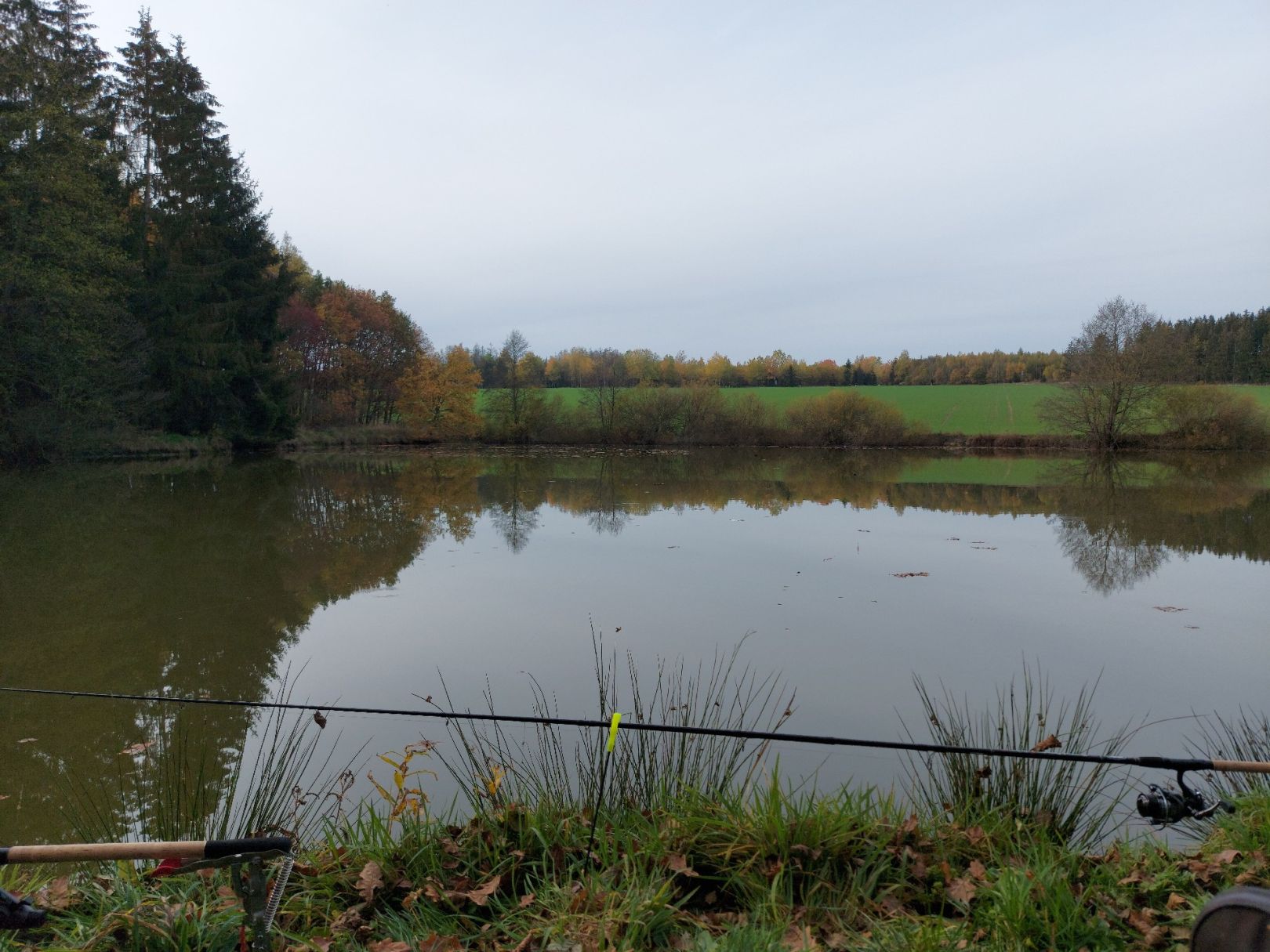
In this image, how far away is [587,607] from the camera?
7.91 metres

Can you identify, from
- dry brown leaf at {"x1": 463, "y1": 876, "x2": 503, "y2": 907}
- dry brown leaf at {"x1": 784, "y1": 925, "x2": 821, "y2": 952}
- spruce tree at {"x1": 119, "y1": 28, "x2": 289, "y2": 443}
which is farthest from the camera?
spruce tree at {"x1": 119, "y1": 28, "x2": 289, "y2": 443}

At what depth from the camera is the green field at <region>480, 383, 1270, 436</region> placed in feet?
140

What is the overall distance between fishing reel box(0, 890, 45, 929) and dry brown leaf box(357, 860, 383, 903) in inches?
43.2

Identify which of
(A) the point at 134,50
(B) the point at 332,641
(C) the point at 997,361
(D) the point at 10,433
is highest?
(A) the point at 134,50

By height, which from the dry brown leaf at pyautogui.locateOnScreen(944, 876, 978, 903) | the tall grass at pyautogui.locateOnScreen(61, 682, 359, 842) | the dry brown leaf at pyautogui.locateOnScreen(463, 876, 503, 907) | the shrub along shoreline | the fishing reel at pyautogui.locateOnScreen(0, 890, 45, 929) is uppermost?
the shrub along shoreline

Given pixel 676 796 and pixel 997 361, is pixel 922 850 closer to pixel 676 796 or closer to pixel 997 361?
pixel 676 796

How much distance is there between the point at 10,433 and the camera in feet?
73.9

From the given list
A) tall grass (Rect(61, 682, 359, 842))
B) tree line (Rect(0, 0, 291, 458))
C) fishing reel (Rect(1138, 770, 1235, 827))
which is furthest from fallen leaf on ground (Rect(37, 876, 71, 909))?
tree line (Rect(0, 0, 291, 458))

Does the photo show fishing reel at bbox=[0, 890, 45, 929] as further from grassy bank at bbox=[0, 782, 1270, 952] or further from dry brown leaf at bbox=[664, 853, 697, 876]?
dry brown leaf at bbox=[664, 853, 697, 876]

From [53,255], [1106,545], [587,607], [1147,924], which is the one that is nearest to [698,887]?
[1147,924]

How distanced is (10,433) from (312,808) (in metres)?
25.1

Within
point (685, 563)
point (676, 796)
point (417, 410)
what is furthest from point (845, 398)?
point (676, 796)

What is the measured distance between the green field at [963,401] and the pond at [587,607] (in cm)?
2616

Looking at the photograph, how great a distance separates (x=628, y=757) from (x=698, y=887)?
0.92 meters
